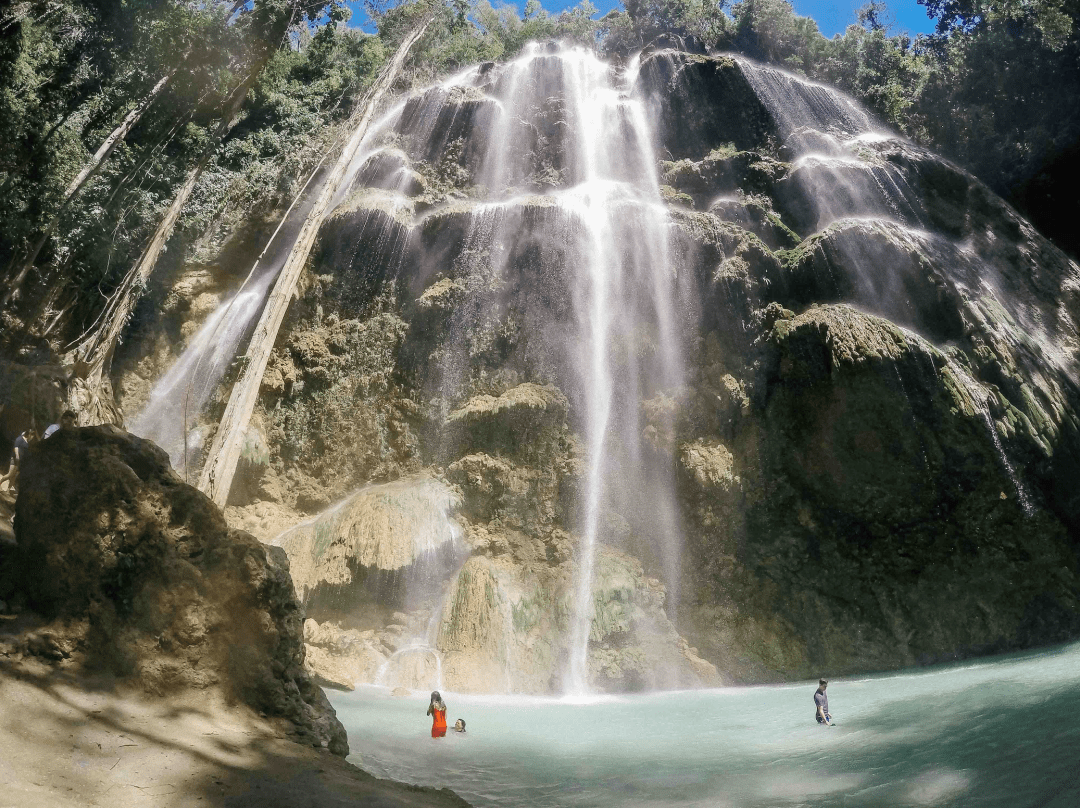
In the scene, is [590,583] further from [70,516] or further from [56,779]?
[56,779]

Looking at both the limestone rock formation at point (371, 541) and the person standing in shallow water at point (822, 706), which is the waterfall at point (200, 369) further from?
the person standing in shallow water at point (822, 706)

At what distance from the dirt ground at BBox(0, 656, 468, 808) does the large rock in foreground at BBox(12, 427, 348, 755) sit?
251 mm

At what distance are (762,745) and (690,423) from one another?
779 cm

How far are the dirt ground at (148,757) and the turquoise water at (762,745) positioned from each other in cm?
245

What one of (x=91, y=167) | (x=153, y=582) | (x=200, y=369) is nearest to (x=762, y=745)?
(x=153, y=582)

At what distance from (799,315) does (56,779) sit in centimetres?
1458

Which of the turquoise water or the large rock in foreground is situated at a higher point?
the large rock in foreground

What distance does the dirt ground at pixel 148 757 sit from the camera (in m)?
3.81

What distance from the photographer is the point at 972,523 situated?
13.8 m

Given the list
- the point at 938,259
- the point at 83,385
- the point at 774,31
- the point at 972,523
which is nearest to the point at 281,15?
the point at 83,385

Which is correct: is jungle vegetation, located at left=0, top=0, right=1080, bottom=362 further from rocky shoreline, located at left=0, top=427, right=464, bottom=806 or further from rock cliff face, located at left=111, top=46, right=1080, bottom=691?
rocky shoreline, located at left=0, top=427, right=464, bottom=806

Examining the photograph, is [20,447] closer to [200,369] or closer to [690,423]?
[200,369]

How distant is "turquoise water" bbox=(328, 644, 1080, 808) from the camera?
6566 millimetres

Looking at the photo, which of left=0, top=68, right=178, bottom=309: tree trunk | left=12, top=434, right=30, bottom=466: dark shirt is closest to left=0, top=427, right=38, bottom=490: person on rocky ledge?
left=12, top=434, right=30, bottom=466: dark shirt
